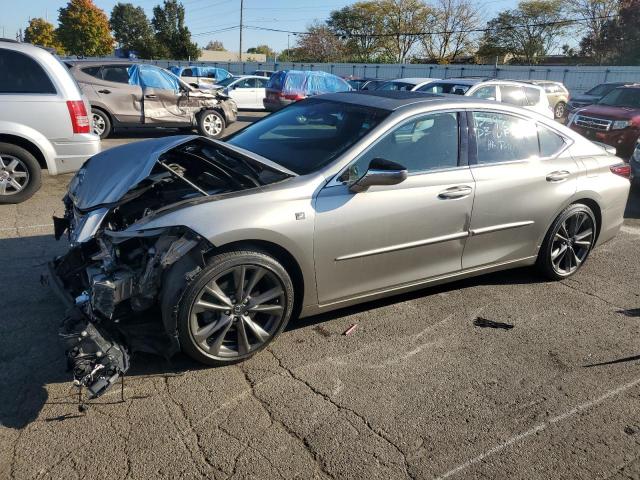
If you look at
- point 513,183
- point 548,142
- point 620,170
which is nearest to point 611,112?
point 620,170

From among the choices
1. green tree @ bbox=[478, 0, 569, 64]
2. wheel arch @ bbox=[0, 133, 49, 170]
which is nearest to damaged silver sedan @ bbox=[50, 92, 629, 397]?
wheel arch @ bbox=[0, 133, 49, 170]

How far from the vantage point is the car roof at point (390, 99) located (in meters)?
4.08

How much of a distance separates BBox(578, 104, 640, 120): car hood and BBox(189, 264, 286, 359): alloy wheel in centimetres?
1047

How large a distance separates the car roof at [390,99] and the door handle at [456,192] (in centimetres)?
70

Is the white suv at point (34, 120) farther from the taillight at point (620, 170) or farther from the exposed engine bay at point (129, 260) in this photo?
the taillight at point (620, 170)

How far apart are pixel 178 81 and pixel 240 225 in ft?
34.0

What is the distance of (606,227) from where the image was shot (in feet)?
16.6

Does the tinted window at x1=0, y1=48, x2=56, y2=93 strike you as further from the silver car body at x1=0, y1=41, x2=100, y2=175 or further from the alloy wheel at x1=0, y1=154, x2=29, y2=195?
the alloy wheel at x1=0, y1=154, x2=29, y2=195

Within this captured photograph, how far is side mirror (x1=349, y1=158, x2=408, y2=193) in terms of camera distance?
3467 millimetres

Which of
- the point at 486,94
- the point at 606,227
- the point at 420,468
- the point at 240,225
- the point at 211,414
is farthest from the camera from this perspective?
the point at 486,94

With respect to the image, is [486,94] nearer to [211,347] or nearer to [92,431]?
[211,347]

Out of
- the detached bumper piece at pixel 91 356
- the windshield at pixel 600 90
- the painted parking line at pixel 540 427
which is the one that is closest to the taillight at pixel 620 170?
the painted parking line at pixel 540 427

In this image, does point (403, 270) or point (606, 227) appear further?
point (606, 227)

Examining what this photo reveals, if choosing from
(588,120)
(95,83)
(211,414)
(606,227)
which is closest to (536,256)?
(606,227)
